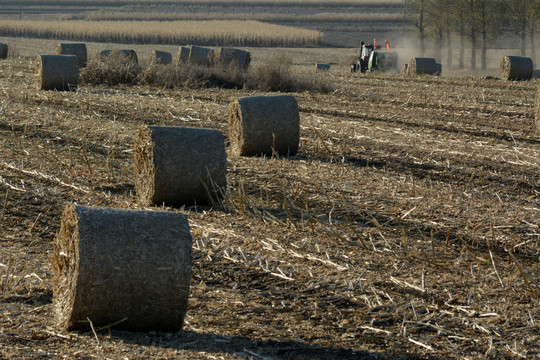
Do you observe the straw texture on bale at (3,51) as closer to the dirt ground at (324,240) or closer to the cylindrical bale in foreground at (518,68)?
the dirt ground at (324,240)

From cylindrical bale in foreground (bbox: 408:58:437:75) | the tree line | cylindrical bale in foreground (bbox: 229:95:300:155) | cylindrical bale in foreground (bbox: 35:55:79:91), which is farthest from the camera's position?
the tree line

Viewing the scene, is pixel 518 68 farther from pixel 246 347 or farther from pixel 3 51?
pixel 246 347

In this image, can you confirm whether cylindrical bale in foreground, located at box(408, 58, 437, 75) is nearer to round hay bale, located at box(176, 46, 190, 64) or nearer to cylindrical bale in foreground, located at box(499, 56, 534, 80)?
cylindrical bale in foreground, located at box(499, 56, 534, 80)

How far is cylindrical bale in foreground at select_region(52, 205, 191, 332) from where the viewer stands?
507 centimetres

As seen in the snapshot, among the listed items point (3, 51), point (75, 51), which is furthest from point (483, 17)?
point (75, 51)

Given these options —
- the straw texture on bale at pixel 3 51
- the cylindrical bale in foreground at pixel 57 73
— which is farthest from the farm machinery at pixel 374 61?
the cylindrical bale in foreground at pixel 57 73

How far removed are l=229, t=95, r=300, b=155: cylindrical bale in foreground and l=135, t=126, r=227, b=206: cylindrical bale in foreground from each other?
2.38 m

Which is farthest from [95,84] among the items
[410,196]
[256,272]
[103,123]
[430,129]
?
[256,272]

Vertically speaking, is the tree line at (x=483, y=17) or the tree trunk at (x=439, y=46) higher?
the tree line at (x=483, y=17)

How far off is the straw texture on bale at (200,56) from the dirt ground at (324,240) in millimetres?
10334

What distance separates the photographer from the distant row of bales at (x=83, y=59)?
1756cm

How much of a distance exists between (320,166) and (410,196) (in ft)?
6.08

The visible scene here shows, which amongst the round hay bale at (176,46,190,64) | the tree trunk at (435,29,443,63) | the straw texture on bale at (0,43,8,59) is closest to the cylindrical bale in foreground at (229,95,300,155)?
the round hay bale at (176,46,190,64)

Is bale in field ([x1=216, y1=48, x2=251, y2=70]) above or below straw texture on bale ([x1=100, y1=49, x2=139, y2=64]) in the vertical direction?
below
